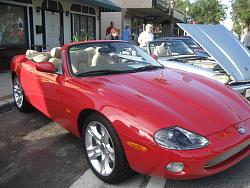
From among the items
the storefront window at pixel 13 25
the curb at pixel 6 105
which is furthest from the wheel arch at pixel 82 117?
the storefront window at pixel 13 25

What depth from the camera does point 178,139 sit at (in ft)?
9.82

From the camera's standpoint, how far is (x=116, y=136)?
3254mm

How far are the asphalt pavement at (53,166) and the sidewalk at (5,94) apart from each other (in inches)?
45.7

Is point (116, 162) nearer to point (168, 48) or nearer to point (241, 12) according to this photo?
point (168, 48)

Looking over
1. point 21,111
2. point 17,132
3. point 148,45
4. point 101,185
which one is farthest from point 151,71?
point 148,45

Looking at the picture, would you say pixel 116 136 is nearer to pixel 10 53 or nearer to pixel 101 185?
pixel 101 185

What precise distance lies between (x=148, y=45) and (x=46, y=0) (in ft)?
24.1

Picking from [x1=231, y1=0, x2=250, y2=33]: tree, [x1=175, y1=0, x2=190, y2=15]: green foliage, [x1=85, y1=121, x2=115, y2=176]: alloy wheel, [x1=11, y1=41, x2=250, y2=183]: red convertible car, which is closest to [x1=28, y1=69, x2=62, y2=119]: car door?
[x1=11, y1=41, x2=250, y2=183]: red convertible car

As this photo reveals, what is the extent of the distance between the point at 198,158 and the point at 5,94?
218 inches

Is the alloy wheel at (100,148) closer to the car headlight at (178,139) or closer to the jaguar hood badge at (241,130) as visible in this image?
the car headlight at (178,139)

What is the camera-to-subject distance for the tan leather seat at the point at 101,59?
14.8 ft

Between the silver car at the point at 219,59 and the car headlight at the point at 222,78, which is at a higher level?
the silver car at the point at 219,59

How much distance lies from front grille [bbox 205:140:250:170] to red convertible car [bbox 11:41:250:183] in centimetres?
1

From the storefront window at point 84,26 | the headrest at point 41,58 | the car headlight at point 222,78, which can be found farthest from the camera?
the storefront window at point 84,26
